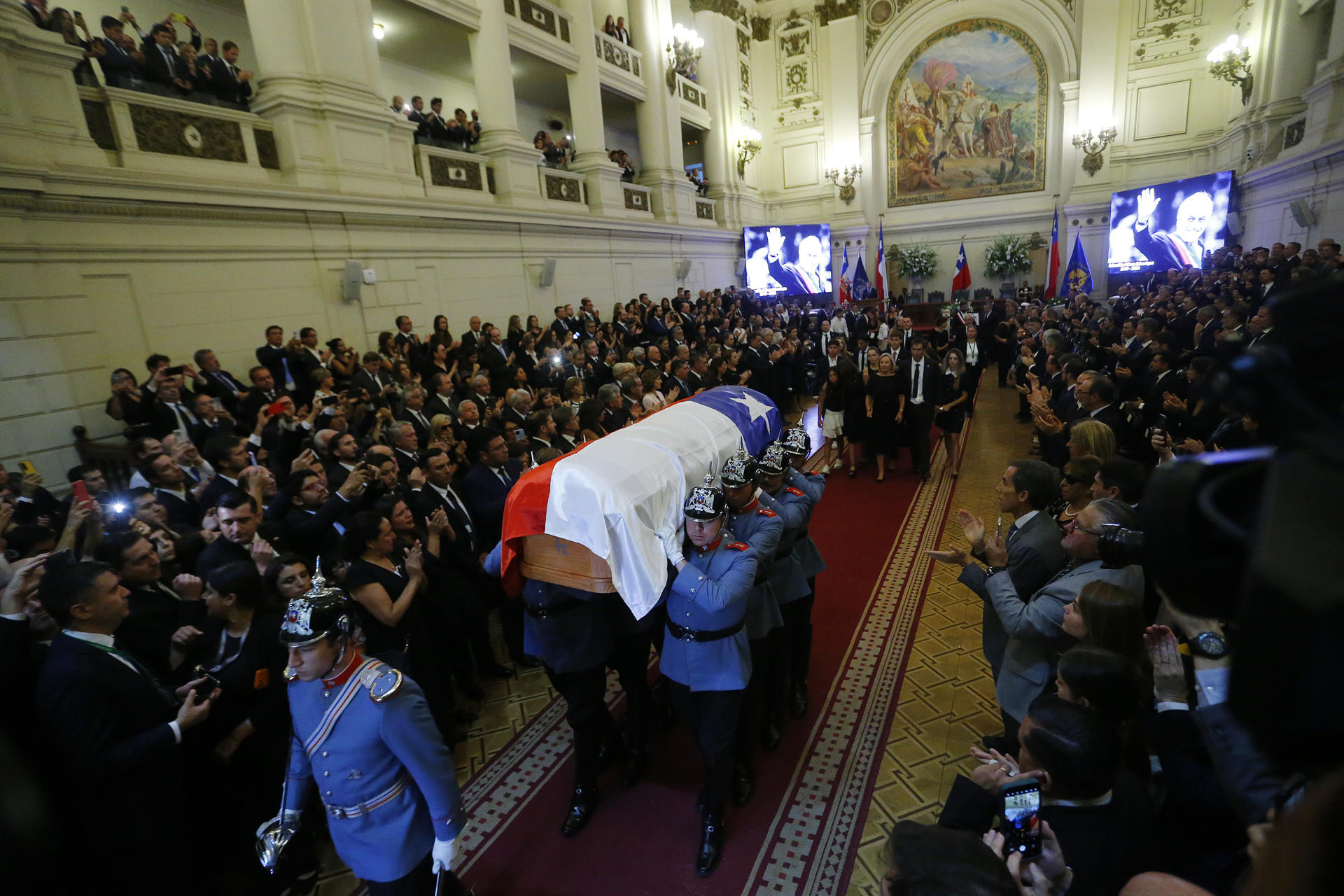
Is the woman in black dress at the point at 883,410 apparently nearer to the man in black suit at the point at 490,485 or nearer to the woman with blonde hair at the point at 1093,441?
the woman with blonde hair at the point at 1093,441

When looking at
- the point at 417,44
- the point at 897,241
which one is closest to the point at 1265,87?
the point at 897,241

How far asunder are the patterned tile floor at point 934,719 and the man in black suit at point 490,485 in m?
2.67

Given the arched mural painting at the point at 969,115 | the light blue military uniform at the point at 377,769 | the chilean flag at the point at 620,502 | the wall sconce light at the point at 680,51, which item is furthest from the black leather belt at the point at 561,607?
the arched mural painting at the point at 969,115

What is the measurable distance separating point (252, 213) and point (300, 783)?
6520mm

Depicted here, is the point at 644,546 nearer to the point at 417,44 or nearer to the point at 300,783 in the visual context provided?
the point at 300,783

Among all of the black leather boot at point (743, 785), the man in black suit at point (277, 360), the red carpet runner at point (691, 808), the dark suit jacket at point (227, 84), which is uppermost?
the dark suit jacket at point (227, 84)

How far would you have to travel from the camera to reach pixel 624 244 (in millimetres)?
12805

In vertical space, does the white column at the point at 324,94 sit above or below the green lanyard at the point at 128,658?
above

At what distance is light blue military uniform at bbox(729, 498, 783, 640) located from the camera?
2.72 meters

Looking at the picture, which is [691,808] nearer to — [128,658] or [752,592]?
[752,592]

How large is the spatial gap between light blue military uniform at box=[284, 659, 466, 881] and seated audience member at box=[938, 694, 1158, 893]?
1.64m

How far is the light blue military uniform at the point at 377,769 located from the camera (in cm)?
188

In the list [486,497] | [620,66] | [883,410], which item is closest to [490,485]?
Result: [486,497]

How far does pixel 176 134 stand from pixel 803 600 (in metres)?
7.30
